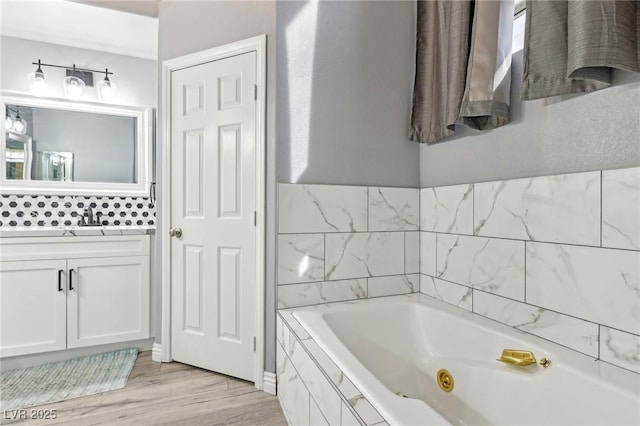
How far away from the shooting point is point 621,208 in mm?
1115

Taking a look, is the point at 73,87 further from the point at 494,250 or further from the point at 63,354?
the point at 494,250

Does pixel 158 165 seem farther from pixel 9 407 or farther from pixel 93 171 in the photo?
pixel 9 407

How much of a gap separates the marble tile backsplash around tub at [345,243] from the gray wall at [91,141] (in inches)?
80.3

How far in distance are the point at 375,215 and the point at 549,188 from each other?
0.91m

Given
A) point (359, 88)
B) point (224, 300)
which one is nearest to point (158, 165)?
point (224, 300)

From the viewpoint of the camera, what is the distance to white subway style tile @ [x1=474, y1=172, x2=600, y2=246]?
1.21m

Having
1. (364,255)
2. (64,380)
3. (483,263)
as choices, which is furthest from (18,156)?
(483,263)

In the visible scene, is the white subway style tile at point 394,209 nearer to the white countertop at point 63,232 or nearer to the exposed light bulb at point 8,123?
the white countertop at point 63,232

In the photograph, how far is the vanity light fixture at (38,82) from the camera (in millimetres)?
2775

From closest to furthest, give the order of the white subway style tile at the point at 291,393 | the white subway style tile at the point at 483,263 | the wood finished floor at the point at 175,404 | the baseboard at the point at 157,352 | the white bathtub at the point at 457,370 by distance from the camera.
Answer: the white bathtub at the point at 457,370
the white subway style tile at the point at 291,393
the white subway style tile at the point at 483,263
the wood finished floor at the point at 175,404
the baseboard at the point at 157,352

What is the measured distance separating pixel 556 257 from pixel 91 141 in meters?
3.48

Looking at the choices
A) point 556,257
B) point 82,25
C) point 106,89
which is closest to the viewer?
point 556,257

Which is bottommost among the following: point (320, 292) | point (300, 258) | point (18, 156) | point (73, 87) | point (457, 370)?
point (457, 370)

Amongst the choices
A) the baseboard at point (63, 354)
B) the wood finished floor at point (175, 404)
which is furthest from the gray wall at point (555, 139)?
the baseboard at point (63, 354)
